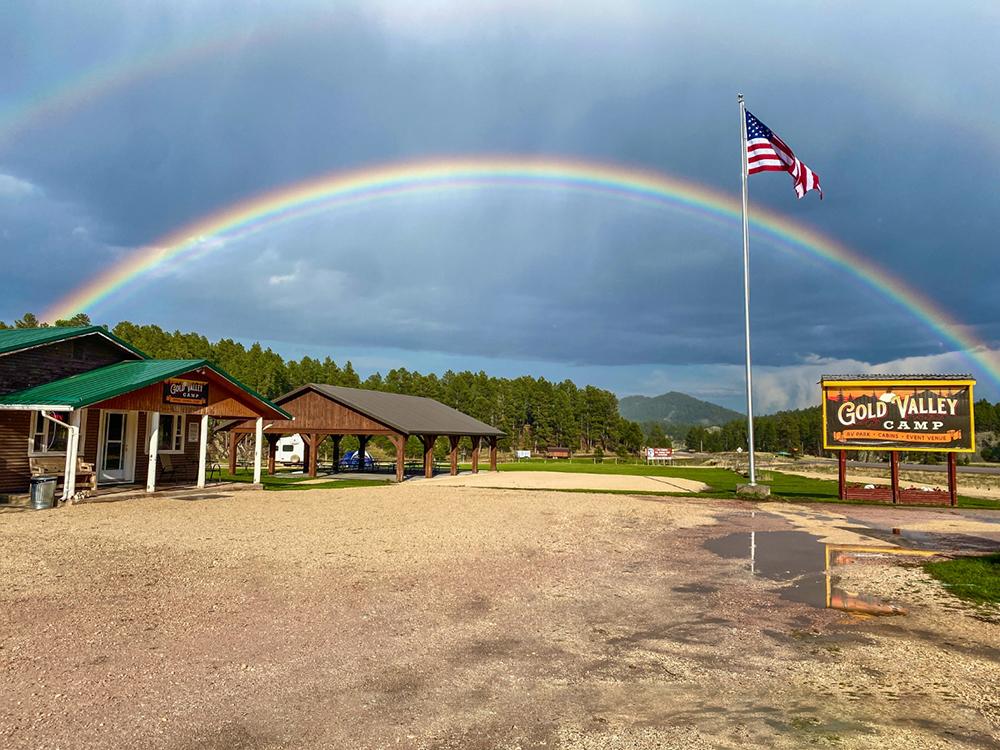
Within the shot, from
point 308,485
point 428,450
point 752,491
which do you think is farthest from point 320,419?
point 752,491

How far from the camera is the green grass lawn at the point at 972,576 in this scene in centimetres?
1025

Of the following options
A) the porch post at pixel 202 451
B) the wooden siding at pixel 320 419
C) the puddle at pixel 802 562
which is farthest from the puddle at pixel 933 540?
the wooden siding at pixel 320 419

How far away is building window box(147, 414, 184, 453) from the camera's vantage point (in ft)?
88.5

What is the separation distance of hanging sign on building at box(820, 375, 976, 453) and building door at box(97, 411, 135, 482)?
96.2ft

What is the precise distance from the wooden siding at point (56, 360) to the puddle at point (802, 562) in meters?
22.9

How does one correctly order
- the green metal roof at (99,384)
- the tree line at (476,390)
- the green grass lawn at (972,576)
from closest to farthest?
the green grass lawn at (972,576), the green metal roof at (99,384), the tree line at (476,390)

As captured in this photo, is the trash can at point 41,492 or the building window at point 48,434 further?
the building window at point 48,434

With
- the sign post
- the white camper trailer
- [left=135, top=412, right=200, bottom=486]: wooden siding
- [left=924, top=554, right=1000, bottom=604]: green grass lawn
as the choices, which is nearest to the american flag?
the sign post

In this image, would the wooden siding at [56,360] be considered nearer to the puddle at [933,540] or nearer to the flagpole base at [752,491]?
the flagpole base at [752,491]

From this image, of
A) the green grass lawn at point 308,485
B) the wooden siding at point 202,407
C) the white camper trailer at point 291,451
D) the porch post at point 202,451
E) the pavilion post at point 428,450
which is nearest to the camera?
the wooden siding at point 202,407

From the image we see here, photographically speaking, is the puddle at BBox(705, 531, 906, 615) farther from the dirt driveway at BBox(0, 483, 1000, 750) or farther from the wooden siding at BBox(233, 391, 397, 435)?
the wooden siding at BBox(233, 391, 397, 435)

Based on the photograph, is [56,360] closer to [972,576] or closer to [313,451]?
[313,451]

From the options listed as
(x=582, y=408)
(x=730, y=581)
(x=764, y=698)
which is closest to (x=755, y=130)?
(x=730, y=581)

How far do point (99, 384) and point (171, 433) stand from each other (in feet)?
19.6
